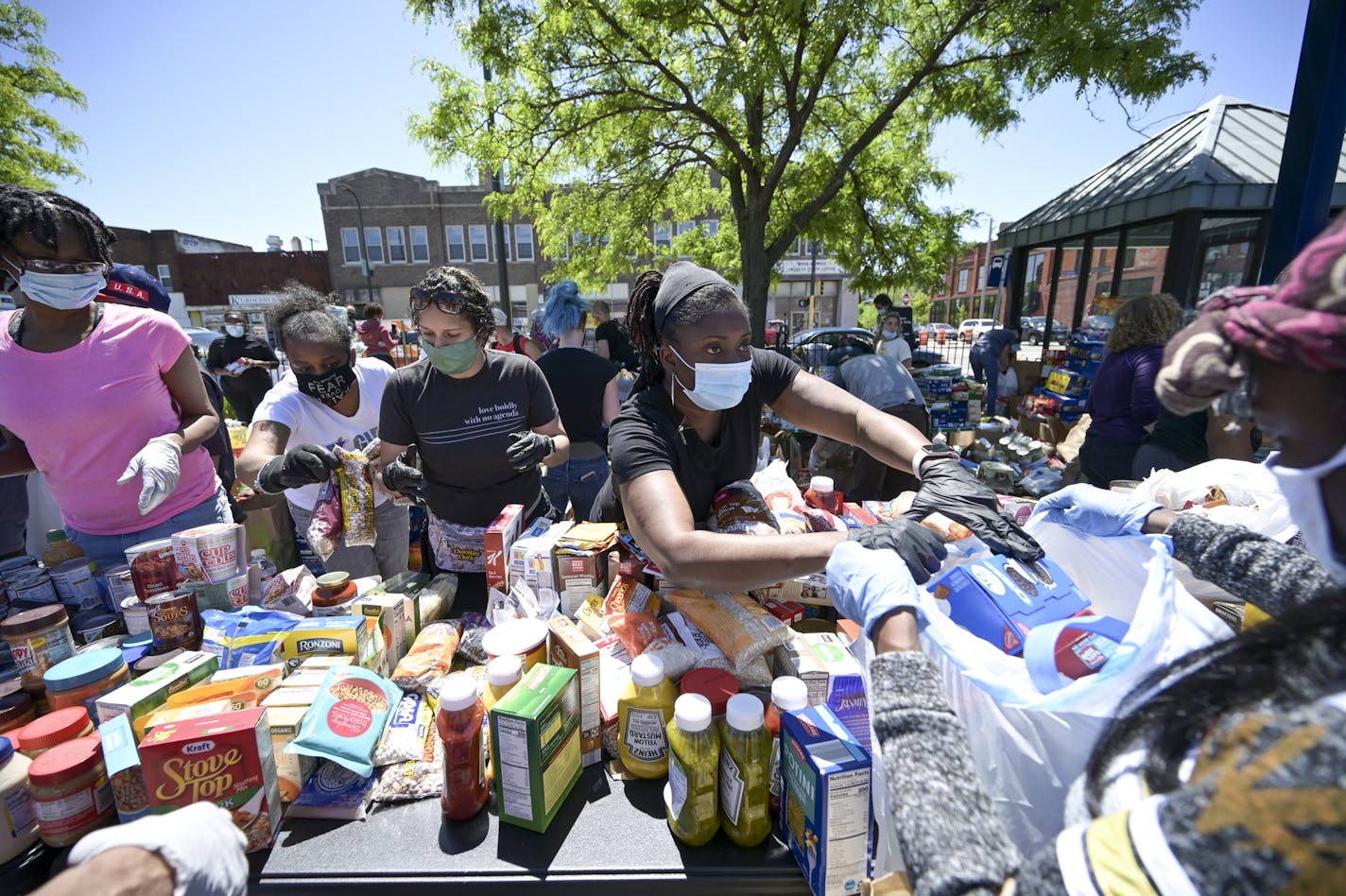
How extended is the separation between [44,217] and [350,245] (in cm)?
3543

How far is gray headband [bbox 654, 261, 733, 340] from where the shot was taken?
1.84m

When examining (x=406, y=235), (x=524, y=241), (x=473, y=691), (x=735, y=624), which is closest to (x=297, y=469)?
(x=473, y=691)

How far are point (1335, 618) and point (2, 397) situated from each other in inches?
135

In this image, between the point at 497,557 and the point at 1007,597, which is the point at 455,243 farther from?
the point at 1007,597

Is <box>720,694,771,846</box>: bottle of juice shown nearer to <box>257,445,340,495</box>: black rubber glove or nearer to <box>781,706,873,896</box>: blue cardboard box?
<box>781,706,873,896</box>: blue cardboard box

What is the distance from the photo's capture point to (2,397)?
6.70 feet

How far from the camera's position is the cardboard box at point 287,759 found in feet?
4.57

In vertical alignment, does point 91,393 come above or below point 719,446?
above

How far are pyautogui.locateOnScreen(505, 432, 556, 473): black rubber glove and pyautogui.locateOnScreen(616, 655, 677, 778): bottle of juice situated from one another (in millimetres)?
1162

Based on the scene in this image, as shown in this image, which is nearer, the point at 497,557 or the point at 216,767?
the point at 216,767

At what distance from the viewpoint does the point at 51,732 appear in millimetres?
1325

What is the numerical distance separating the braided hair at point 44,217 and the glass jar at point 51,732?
1.62 m

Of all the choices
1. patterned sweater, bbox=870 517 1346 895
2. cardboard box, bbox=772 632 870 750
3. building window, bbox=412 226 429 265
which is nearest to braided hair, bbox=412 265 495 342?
cardboard box, bbox=772 632 870 750

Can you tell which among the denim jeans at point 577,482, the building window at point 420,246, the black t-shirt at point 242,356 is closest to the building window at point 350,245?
the building window at point 420,246
